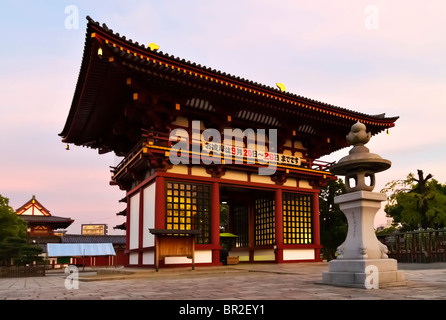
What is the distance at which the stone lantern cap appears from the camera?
31.3ft

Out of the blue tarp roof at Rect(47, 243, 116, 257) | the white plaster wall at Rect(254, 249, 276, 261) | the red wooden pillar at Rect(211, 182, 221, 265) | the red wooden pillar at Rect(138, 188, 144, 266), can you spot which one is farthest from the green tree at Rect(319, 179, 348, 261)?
the red wooden pillar at Rect(138, 188, 144, 266)

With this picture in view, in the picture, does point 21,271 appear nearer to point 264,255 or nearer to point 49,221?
point 264,255

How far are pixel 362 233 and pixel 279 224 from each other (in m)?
11.6

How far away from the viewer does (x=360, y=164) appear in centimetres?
962

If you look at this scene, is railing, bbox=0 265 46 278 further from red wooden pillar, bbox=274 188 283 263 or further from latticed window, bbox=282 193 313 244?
latticed window, bbox=282 193 313 244

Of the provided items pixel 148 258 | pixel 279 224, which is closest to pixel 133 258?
pixel 148 258

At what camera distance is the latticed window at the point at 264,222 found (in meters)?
21.7

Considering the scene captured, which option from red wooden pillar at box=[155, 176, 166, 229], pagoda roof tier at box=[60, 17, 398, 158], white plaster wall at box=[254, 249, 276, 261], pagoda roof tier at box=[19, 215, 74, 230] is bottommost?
white plaster wall at box=[254, 249, 276, 261]

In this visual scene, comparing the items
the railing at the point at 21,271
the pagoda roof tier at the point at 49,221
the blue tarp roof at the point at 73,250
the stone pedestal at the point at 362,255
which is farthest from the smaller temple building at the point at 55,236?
the stone pedestal at the point at 362,255

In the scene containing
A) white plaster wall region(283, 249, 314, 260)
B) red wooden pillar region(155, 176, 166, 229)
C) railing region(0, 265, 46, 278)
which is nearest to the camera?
red wooden pillar region(155, 176, 166, 229)

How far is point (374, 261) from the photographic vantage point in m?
8.90

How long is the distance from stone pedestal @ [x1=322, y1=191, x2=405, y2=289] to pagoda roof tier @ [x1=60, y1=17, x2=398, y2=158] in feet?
30.0
